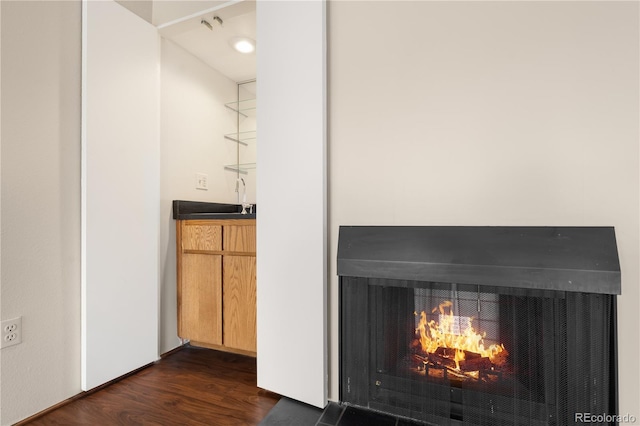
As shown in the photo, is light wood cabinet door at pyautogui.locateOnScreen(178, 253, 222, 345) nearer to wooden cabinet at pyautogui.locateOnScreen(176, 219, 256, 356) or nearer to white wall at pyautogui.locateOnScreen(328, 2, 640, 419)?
wooden cabinet at pyautogui.locateOnScreen(176, 219, 256, 356)

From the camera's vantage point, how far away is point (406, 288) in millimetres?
1391

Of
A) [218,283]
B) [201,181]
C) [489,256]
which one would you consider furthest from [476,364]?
[201,181]

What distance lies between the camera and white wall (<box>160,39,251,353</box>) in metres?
2.25

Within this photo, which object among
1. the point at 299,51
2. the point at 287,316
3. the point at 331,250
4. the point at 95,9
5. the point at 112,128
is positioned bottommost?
the point at 287,316

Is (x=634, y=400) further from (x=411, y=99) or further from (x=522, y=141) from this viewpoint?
(x=411, y=99)

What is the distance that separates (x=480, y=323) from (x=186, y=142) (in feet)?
7.28

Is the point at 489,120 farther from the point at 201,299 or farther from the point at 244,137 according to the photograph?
the point at 244,137

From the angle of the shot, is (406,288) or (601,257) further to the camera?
(406,288)

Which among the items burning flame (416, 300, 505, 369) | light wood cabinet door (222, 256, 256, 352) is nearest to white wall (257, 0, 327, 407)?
light wood cabinet door (222, 256, 256, 352)

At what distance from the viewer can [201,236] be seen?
2.23m

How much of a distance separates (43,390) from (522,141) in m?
2.42

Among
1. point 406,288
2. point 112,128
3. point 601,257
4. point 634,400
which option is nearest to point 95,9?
point 112,128

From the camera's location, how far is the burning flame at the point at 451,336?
130cm

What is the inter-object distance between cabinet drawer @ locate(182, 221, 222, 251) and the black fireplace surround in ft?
3.43
